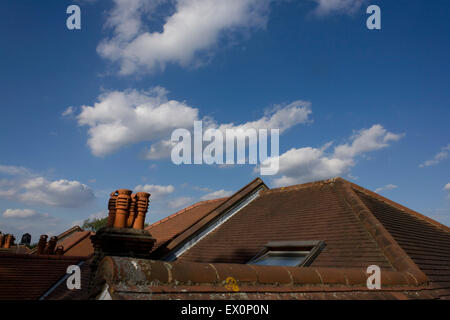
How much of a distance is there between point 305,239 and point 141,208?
14.8 ft

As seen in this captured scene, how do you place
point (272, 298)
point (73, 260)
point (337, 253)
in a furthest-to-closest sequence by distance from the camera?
point (73, 260) < point (337, 253) < point (272, 298)

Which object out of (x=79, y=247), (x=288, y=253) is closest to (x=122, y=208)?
(x=288, y=253)

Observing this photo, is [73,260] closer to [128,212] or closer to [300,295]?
[128,212]

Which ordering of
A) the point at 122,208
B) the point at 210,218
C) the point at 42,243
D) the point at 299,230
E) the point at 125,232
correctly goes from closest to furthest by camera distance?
the point at 125,232 < the point at 122,208 < the point at 299,230 < the point at 210,218 < the point at 42,243

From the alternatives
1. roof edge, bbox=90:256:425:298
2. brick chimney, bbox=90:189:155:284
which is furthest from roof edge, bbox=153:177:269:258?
roof edge, bbox=90:256:425:298

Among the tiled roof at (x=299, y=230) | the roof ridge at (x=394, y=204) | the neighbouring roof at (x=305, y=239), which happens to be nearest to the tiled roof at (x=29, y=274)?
the neighbouring roof at (x=305, y=239)

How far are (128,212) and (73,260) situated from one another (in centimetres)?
1096

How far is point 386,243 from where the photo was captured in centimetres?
645

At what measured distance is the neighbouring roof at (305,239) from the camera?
279 cm

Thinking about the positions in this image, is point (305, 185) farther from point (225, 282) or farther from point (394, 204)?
point (225, 282)

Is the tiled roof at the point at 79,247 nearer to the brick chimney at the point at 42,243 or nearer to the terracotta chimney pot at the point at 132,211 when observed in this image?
the brick chimney at the point at 42,243

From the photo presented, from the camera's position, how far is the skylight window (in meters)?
6.77
